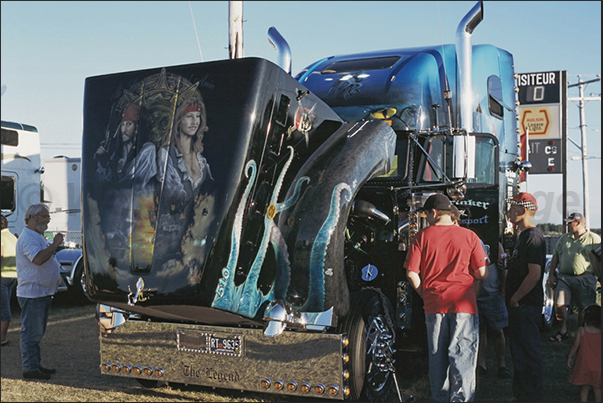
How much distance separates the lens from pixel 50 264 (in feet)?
21.4

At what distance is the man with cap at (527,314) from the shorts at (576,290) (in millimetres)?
3315

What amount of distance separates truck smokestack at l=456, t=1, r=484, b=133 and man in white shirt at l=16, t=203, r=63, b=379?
4564mm

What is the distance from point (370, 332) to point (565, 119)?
19515 millimetres

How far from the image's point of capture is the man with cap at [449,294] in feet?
15.6

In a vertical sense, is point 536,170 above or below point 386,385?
above

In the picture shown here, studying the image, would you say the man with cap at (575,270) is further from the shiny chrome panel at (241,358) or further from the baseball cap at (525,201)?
the shiny chrome panel at (241,358)

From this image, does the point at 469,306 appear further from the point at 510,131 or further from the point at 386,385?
the point at 510,131

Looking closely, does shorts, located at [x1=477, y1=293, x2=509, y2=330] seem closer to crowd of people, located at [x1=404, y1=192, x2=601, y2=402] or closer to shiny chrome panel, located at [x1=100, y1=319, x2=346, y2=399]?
crowd of people, located at [x1=404, y1=192, x2=601, y2=402]

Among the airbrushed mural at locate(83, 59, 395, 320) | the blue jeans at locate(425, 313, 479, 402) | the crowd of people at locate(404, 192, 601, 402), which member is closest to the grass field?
the crowd of people at locate(404, 192, 601, 402)

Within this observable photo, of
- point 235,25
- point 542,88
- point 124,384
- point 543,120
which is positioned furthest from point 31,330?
point 542,88

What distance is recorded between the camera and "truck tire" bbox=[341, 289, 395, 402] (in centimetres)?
476

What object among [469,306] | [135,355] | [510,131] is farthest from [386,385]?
[510,131]

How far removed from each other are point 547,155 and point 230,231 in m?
21.2

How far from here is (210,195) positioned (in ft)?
14.6
